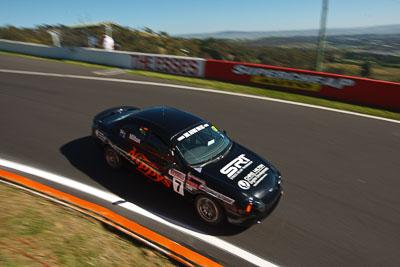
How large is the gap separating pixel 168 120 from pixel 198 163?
3.90 feet

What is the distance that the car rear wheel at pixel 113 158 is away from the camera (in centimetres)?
588

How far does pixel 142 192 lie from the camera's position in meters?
5.51

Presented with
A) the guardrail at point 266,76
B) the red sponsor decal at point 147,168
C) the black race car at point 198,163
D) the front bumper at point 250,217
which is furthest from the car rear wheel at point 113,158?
the guardrail at point 266,76

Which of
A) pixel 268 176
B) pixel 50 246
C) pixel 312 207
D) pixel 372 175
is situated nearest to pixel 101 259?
pixel 50 246

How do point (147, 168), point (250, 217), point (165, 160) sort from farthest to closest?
point (147, 168) → point (165, 160) → point (250, 217)

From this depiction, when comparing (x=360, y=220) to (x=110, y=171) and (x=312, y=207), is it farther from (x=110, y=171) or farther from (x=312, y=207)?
(x=110, y=171)

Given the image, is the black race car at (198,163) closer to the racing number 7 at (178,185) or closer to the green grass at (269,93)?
the racing number 7 at (178,185)

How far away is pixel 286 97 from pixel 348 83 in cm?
258

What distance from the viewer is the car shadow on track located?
480 centimetres

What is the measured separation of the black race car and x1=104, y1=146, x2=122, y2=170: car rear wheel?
2 cm

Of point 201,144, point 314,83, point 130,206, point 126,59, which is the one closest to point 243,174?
point 201,144

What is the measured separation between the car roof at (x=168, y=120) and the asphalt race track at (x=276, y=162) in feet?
3.71

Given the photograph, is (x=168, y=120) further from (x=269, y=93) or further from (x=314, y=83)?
(x=314, y=83)

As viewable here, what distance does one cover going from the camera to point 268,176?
16.6 feet
